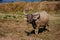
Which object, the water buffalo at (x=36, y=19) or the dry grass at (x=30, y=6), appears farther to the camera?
the dry grass at (x=30, y=6)

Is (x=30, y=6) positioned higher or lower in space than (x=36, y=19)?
lower

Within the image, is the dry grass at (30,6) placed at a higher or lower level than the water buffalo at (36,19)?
lower

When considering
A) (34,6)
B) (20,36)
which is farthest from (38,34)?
(34,6)

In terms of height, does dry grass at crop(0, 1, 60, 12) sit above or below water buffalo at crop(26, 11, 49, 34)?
below

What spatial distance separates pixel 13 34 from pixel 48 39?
2.36 m

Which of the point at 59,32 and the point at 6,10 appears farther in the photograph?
the point at 6,10

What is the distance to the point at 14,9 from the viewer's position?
90.1ft

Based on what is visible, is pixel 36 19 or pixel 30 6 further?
pixel 30 6

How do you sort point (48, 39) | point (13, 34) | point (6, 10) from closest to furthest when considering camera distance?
point (48, 39), point (13, 34), point (6, 10)

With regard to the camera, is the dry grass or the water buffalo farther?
the dry grass

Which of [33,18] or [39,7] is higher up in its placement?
[33,18]

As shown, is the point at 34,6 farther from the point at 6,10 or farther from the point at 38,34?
the point at 38,34

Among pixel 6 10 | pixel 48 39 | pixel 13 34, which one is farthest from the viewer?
pixel 6 10

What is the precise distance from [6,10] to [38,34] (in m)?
16.1
